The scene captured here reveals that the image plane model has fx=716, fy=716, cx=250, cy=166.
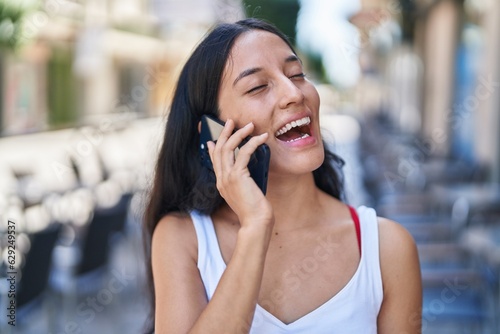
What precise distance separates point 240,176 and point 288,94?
191 millimetres

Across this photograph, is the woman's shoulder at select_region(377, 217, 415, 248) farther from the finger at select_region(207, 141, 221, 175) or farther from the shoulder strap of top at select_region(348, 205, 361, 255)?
the finger at select_region(207, 141, 221, 175)

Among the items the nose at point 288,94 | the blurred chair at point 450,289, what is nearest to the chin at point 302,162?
the nose at point 288,94

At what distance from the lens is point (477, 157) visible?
367 inches

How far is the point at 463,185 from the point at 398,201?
42.8 inches

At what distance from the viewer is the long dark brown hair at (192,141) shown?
154 cm

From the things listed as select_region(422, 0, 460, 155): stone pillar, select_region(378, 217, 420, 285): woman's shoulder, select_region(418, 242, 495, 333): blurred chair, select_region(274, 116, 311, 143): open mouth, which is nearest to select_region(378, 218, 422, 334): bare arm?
select_region(378, 217, 420, 285): woman's shoulder

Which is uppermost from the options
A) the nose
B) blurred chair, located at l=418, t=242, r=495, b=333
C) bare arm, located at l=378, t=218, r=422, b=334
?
the nose

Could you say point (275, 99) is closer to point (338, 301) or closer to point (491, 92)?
point (338, 301)

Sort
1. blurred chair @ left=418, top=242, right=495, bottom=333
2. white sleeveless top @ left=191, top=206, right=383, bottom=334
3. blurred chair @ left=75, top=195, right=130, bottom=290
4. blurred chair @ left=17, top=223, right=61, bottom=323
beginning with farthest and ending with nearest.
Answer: blurred chair @ left=75, top=195, right=130, bottom=290
blurred chair @ left=17, top=223, right=61, bottom=323
blurred chair @ left=418, top=242, right=495, bottom=333
white sleeveless top @ left=191, top=206, right=383, bottom=334

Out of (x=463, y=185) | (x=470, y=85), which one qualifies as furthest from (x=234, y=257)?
(x=470, y=85)

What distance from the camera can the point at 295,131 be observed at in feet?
4.84

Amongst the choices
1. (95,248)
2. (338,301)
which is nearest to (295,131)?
(338,301)

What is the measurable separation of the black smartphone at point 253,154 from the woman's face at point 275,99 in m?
0.03

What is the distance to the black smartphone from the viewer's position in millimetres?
1396
